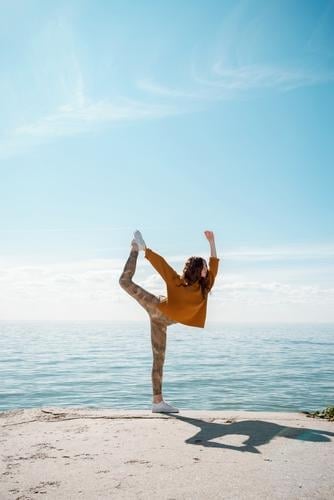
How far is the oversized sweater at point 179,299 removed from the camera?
246 inches

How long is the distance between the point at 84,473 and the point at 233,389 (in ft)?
40.9

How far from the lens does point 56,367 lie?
71.7 feet

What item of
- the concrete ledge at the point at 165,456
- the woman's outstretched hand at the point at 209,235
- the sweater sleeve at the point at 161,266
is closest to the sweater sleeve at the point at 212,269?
the woman's outstretched hand at the point at 209,235

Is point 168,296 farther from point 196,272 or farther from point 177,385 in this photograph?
point 177,385

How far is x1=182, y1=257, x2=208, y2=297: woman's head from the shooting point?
251 inches

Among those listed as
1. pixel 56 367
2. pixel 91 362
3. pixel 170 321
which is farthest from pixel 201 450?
pixel 91 362

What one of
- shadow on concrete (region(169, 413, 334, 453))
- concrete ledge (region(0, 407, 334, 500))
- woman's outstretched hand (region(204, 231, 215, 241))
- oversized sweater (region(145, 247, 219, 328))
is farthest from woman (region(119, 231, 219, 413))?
shadow on concrete (region(169, 413, 334, 453))

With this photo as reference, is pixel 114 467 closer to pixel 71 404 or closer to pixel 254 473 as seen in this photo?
pixel 254 473

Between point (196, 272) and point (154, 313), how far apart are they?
33.0 inches

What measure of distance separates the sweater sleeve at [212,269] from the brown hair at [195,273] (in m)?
0.08

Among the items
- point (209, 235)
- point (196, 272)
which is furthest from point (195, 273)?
point (209, 235)

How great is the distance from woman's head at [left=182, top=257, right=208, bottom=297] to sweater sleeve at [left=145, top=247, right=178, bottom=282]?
0.17 metres

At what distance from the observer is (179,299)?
6270 millimetres

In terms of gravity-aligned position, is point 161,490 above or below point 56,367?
above
